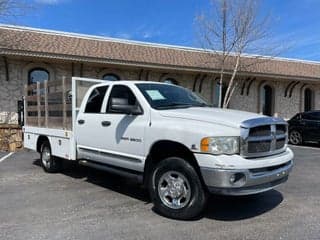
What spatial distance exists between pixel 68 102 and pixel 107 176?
1.89m

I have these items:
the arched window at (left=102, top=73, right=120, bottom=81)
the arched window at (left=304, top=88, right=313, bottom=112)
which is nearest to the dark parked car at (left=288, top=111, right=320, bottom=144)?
the arched window at (left=304, top=88, right=313, bottom=112)

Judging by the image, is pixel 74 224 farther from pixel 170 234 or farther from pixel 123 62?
pixel 123 62

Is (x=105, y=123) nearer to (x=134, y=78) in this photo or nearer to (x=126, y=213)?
(x=126, y=213)

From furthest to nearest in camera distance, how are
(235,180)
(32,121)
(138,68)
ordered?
(138,68) < (32,121) < (235,180)

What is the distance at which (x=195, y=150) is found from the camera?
195 inches

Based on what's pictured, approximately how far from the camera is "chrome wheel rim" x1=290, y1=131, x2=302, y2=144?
1627cm

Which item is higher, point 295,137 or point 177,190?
point 177,190

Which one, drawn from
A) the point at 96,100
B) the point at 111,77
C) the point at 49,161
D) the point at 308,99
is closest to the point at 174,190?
the point at 96,100

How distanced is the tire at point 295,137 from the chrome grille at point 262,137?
11.4m

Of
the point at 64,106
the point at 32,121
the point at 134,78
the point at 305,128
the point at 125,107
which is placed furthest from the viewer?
the point at 134,78

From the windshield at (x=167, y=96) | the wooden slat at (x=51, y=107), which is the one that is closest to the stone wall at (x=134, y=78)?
the wooden slat at (x=51, y=107)

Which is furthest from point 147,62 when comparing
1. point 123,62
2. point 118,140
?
point 118,140

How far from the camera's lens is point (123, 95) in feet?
21.0

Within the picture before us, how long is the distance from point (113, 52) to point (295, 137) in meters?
9.26
